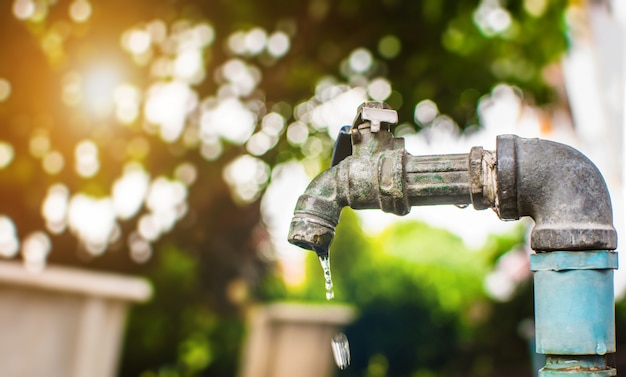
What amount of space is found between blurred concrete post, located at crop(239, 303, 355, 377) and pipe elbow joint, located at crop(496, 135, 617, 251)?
527cm

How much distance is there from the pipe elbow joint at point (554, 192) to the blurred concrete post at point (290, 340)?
5.27 metres

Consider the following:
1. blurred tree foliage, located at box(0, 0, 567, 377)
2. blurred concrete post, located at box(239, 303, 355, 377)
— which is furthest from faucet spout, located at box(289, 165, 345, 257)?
blurred concrete post, located at box(239, 303, 355, 377)

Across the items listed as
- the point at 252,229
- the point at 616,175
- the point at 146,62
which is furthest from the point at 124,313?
the point at 616,175

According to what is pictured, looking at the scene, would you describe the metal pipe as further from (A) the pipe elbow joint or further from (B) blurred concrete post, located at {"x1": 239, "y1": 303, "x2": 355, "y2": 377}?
(B) blurred concrete post, located at {"x1": 239, "y1": 303, "x2": 355, "y2": 377}

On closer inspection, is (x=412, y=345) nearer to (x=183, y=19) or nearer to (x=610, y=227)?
(x=183, y=19)

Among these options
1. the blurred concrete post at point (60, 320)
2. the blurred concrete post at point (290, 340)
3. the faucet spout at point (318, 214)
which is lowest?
the blurred concrete post at point (290, 340)

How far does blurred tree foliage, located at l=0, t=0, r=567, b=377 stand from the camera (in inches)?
191

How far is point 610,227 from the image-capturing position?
1.43 metres

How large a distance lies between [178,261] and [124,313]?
2.26 m

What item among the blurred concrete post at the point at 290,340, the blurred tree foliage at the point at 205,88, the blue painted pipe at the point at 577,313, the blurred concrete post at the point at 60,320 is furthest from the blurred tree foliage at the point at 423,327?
the blue painted pipe at the point at 577,313

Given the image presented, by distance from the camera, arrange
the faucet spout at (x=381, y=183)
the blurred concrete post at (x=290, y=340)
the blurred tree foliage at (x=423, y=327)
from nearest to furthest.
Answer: the faucet spout at (x=381, y=183) → the blurred concrete post at (x=290, y=340) → the blurred tree foliage at (x=423, y=327)

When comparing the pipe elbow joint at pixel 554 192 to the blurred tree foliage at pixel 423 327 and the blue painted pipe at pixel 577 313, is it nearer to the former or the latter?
the blue painted pipe at pixel 577 313

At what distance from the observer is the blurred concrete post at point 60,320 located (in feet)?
10.8

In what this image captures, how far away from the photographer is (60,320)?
3.47 meters
